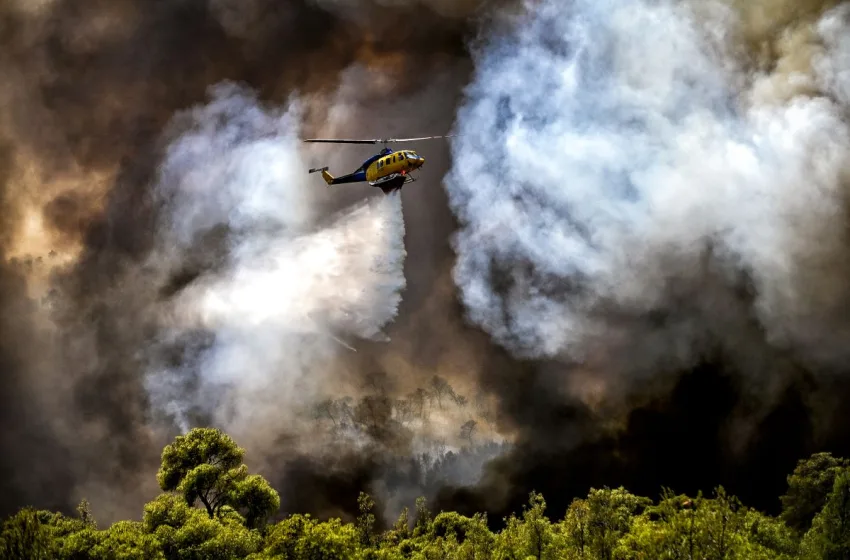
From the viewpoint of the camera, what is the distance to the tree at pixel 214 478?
76.6 metres

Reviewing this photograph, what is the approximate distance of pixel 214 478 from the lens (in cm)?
7731

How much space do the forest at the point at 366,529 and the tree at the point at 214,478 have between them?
143 mm

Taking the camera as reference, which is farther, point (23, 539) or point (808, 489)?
point (808, 489)

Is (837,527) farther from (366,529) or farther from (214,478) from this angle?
(214,478)

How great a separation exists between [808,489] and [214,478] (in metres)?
91.3

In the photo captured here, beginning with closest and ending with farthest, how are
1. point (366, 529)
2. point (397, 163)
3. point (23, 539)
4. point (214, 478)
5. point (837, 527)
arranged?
1. point (23, 539)
2. point (837, 527)
3. point (214, 478)
4. point (397, 163)
5. point (366, 529)

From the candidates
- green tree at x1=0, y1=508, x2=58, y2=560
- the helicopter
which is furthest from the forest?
the helicopter

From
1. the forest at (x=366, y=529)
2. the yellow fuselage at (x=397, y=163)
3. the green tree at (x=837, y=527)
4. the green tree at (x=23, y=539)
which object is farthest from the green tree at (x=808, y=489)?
the green tree at (x=23, y=539)

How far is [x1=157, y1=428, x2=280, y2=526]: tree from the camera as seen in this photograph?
251ft

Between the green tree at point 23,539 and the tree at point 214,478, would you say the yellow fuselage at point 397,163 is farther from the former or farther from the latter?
the green tree at point 23,539

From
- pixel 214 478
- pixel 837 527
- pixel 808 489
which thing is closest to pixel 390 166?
pixel 214 478

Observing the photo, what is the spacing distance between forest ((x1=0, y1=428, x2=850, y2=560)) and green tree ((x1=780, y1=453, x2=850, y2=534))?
16cm

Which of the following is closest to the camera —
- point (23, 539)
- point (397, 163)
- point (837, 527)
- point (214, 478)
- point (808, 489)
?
point (23, 539)

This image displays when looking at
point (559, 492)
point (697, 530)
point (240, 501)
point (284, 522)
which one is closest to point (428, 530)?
point (559, 492)
